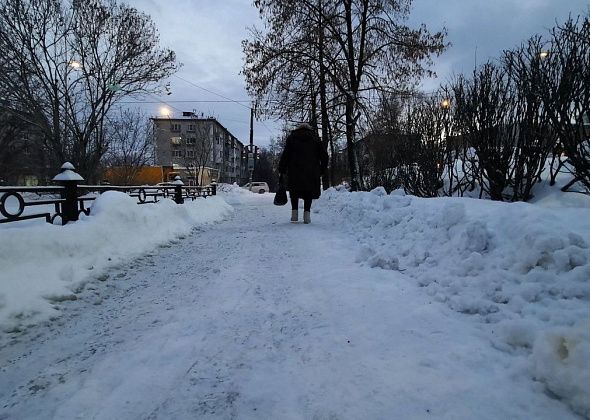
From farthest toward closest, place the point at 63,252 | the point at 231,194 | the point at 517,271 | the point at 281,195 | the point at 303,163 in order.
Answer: the point at 231,194 → the point at 281,195 → the point at 303,163 → the point at 63,252 → the point at 517,271

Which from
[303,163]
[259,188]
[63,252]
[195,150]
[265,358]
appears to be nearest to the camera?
[265,358]

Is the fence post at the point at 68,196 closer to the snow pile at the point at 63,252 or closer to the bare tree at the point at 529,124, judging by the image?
the snow pile at the point at 63,252

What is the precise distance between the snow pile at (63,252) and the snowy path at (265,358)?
Result: 0.24 metres

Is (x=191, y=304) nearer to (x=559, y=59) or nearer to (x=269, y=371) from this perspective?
(x=269, y=371)

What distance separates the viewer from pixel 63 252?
→ 380cm

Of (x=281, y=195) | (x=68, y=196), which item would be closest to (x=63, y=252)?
(x=68, y=196)

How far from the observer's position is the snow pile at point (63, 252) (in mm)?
2867

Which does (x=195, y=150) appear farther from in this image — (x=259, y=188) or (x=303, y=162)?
(x=303, y=162)

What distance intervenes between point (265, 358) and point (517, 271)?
1.93 metres

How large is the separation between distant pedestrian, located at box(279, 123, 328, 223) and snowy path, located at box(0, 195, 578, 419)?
3.94 meters

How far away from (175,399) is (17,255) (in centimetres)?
257

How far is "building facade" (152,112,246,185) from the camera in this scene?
120 ft

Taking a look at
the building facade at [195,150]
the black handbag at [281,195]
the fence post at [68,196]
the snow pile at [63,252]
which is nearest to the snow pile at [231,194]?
the building facade at [195,150]

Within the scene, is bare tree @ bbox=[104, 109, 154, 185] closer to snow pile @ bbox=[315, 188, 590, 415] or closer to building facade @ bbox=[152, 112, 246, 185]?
building facade @ bbox=[152, 112, 246, 185]
